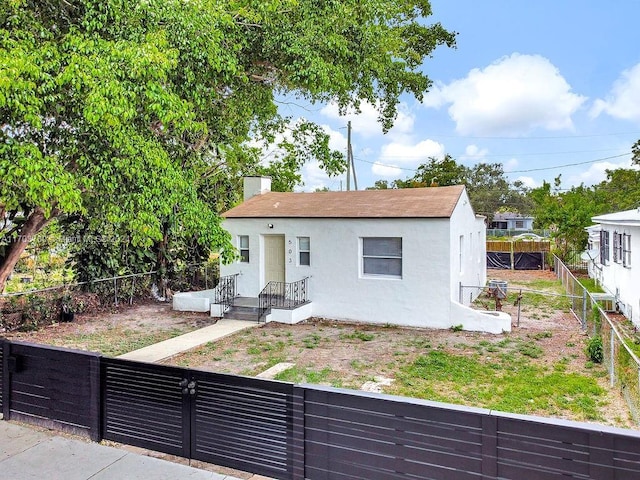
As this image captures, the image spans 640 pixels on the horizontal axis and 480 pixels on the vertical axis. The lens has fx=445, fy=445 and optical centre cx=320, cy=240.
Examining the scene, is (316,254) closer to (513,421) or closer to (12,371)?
(12,371)

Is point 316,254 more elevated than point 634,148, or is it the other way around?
point 634,148

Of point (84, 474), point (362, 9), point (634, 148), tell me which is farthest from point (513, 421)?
point (634, 148)

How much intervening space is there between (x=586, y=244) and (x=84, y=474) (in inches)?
985

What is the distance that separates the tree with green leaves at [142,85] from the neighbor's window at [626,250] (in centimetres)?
841

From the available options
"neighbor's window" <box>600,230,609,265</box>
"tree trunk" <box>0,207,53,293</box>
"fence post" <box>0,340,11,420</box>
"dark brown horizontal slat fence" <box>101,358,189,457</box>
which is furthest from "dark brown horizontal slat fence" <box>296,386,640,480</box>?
"neighbor's window" <box>600,230,609,265</box>

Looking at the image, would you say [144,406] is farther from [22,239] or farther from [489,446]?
[22,239]

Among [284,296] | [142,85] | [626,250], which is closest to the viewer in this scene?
[142,85]

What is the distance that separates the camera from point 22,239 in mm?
9914

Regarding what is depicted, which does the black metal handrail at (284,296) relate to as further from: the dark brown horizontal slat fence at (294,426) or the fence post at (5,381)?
the dark brown horizontal slat fence at (294,426)

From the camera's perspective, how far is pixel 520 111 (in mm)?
31000

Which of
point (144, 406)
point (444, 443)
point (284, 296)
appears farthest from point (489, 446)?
point (284, 296)

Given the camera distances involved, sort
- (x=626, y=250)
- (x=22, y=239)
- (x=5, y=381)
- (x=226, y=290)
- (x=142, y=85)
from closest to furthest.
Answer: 1. (x=5, y=381)
2. (x=142, y=85)
3. (x=22, y=239)
4. (x=626, y=250)
5. (x=226, y=290)

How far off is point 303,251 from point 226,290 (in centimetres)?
282

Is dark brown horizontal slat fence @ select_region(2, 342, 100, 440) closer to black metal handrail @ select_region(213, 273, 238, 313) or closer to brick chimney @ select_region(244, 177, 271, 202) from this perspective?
black metal handrail @ select_region(213, 273, 238, 313)
